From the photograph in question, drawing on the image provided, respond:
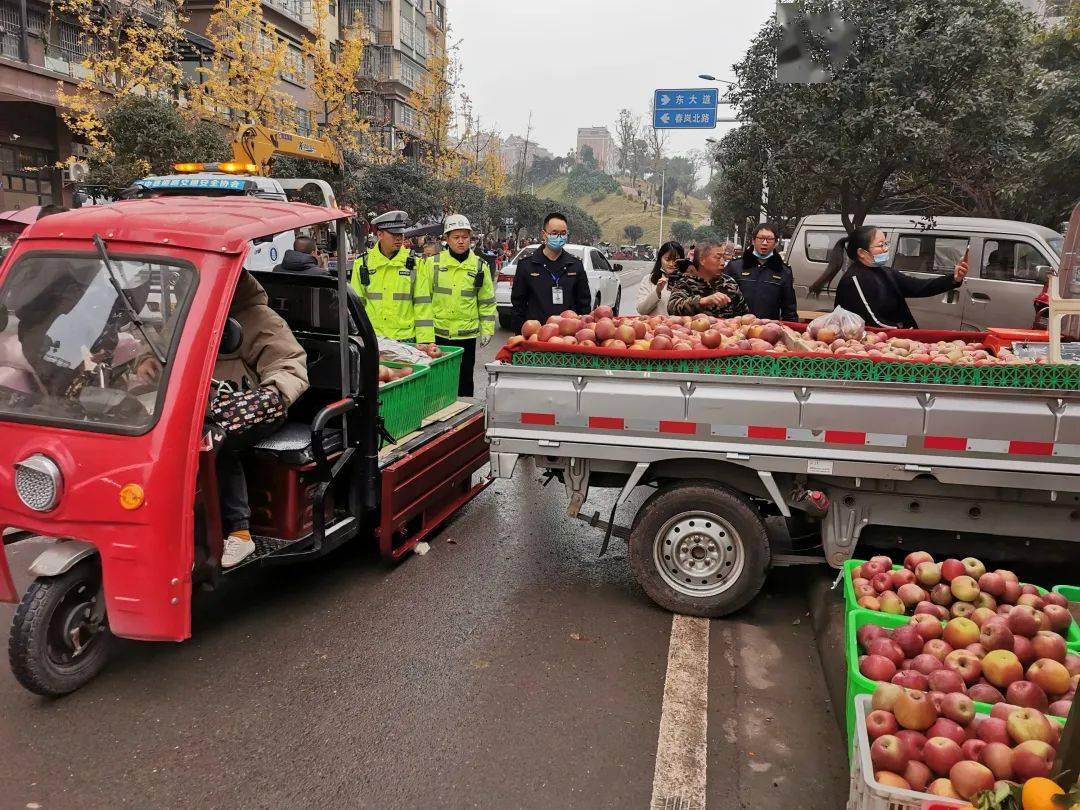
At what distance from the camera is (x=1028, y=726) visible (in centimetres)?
241

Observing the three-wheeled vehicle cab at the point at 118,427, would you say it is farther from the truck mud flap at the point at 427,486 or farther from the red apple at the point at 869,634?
the red apple at the point at 869,634

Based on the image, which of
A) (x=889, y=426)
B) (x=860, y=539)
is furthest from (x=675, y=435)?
(x=860, y=539)

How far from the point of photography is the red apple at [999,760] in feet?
7.56

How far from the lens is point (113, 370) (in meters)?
3.54

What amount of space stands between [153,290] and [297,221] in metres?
0.82

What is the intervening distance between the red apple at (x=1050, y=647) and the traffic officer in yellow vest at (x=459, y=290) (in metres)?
5.37

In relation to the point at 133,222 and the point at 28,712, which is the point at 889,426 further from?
the point at 28,712

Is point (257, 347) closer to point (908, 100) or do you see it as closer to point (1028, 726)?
point (1028, 726)

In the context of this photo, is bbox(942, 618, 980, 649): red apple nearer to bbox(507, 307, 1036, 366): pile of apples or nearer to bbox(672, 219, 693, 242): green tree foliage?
bbox(507, 307, 1036, 366): pile of apples

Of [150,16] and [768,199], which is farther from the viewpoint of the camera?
[150,16]

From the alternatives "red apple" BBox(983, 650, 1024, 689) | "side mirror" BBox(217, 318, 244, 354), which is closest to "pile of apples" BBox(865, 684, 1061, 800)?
"red apple" BBox(983, 650, 1024, 689)

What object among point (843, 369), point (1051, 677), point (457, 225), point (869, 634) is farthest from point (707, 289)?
point (1051, 677)

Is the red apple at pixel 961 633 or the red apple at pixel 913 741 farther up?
the red apple at pixel 961 633

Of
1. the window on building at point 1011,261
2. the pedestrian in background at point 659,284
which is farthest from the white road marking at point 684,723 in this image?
the window on building at point 1011,261
